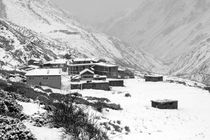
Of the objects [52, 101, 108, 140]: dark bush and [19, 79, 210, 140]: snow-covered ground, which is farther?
[19, 79, 210, 140]: snow-covered ground

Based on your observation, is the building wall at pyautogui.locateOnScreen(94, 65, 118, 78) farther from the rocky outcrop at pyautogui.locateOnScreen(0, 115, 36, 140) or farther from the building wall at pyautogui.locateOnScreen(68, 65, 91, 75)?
the rocky outcrop at pyautogui.locateOnScreen(0, 115, 36, 140)

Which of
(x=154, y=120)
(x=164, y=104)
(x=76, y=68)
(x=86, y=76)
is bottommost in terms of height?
(x=154, y=120)

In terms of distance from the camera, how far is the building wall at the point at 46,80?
7984 cm

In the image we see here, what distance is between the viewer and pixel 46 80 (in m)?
80.7

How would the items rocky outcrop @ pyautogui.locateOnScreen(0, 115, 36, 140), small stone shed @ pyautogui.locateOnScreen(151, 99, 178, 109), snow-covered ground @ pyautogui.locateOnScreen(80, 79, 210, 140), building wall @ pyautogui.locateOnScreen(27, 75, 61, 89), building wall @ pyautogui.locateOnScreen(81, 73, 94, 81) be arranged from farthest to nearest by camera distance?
building wall @ pyautogui.locateOnScreen(81, 73, 94, 81), building wall @ pyautogui.locateOnScreen(27, 75, 61, 89), small stone shed @ pyautogui.locateOnScreen(151, 99, 178, 109), snow-covered ground @ pyautogui.locateOnScreen(80, 79, 210, 140), rocky outcrop @ pyautogui.locateOnScreen(0, 115, 36, 140)

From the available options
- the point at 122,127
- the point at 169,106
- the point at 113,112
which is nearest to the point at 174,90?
the point at 169,106

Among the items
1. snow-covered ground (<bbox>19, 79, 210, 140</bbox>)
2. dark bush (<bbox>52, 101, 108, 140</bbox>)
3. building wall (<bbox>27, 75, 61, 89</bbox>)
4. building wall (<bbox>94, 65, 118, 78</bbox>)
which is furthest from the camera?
building wall (<bbox>94, 65, 118, 78</bbox>)

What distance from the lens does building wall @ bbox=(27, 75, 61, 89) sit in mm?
79844

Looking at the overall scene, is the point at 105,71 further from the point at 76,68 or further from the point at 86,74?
the point at 86,74

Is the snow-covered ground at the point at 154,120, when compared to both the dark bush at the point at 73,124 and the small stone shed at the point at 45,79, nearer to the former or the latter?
the dark bush at the point at 73,124

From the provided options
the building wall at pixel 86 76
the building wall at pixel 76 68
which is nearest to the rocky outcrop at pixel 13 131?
the building wall at pixel 86 76

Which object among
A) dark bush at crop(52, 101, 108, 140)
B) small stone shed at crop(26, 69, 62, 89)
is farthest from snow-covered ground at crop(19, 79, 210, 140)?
small stone shed at crop(26, 69, 62, 89)

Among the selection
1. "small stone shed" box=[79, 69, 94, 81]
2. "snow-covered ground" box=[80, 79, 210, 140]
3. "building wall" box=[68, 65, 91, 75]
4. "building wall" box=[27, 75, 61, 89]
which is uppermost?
"building wall" box=[68, 65, 91, 75]

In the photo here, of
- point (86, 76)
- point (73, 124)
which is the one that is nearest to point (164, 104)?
point (73, 124)
